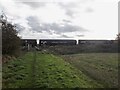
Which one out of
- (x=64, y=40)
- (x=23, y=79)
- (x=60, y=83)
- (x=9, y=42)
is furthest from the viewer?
(x=64, y=40)

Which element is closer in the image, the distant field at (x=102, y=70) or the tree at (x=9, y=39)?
the distant field at (x=102, y=70)

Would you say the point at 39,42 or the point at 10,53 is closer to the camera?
the point at 10,53

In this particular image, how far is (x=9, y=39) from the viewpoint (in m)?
38.7

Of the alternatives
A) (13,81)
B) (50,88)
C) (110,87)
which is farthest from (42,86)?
(110,87)

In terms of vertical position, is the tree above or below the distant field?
above

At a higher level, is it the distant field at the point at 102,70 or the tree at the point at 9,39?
the tree at the point at 9,39

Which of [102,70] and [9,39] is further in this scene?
[9,39]

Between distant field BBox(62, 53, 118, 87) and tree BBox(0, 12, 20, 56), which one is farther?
tree BBox(0, 12, 20, 56)

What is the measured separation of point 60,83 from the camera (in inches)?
650

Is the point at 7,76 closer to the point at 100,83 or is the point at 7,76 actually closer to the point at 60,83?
the point at 60,83

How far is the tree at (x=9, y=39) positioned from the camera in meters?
37.8

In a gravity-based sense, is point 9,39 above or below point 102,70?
above

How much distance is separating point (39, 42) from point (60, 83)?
267ft

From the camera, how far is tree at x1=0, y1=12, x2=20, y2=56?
124ft
